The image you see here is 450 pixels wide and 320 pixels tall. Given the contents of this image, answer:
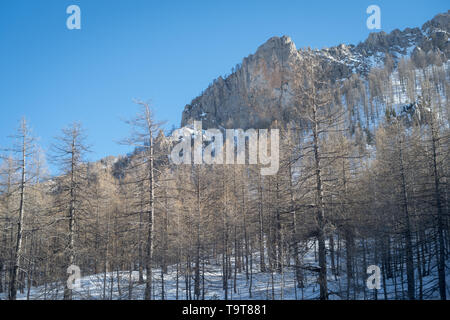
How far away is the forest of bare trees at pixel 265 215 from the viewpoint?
1434cm

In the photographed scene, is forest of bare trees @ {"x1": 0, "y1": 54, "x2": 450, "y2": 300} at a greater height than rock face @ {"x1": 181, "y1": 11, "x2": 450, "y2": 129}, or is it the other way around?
rock face @ {"x1": 181, "y1": 11, "x2": 450, "y2": 129}

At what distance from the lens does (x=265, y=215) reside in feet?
101

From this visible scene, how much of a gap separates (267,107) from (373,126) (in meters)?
48.3

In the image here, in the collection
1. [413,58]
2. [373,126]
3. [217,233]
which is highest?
[413,58]

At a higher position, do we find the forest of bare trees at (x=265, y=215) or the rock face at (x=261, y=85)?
the rock face at (x=261, y=85)

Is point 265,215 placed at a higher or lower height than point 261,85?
lower

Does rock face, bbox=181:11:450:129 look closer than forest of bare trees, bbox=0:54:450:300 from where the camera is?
No

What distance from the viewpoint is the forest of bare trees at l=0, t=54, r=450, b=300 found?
1434 cm

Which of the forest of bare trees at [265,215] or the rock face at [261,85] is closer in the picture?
the forest of bare trees at [265,215]

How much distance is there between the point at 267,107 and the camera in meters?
128

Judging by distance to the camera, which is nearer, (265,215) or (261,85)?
(265,215)

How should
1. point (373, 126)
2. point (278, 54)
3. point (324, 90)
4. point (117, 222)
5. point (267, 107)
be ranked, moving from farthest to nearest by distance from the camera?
1. point (278, 54)
2. point (267, 107)
3. point (373, 126)
4. point (117, 222)
5. point (324, 90)
